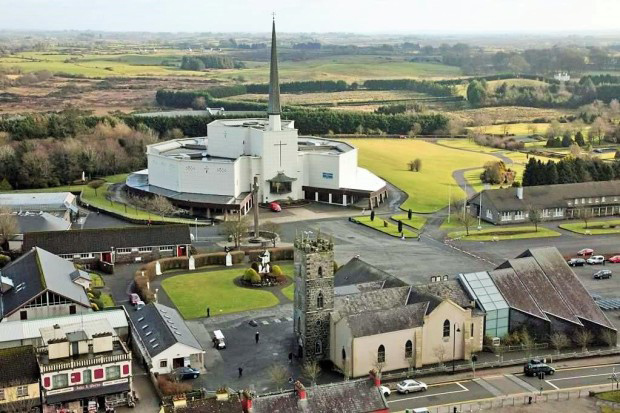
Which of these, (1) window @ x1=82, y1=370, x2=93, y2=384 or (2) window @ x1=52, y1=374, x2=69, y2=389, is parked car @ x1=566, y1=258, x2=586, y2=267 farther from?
(2) window @ x1=52, y1=374, x2=69, y2=389

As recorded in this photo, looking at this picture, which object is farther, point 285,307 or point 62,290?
point 285,307

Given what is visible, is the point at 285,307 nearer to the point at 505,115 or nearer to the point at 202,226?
the point at 202,226

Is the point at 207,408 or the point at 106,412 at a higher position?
the point at 207,408

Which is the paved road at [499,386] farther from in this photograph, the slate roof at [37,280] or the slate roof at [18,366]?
the slate roof at [37,280]

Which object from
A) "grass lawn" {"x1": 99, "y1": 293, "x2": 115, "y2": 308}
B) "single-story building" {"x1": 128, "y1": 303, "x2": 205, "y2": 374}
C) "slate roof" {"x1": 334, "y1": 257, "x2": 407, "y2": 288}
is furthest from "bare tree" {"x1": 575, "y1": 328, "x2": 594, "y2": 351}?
"grass lawn" {"x1": 99, "y1": 293, "x2": 115, "y2": 308}

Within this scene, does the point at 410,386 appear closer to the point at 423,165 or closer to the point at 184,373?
the point at 184,373

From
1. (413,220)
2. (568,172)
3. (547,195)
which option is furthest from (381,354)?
(568,172)

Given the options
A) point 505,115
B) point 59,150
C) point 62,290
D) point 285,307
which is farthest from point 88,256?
point 505,115
